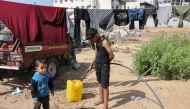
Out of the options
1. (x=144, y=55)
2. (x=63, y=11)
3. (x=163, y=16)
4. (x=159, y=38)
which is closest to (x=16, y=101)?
(x=63, y=11)

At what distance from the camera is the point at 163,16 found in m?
9.75

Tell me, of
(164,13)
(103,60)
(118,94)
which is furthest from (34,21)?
(164,13)


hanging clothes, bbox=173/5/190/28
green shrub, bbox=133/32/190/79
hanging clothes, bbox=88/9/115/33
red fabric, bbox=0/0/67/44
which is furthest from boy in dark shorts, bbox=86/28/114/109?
hanging clothes, bbox=173/5/190/28

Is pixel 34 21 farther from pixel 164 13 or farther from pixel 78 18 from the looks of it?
pixel 164 13

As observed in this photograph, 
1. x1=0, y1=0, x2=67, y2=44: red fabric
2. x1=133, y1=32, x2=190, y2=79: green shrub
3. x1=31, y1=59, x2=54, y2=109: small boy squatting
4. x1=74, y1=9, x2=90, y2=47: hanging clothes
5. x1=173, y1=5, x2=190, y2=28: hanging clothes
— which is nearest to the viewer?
x1=31, y1=59, x2=54, y2=109: small boy squatting

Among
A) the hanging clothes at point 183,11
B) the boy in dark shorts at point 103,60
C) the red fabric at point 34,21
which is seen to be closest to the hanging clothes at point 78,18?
the red fabric at point 34,21

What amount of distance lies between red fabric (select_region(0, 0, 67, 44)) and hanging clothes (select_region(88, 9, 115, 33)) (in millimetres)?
1509

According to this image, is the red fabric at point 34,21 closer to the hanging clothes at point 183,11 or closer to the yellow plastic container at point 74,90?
the yellow plastic container at point 74,90

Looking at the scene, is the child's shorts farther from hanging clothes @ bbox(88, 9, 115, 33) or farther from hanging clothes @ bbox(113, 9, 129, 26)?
hanging clothes @ bbox(113, 9, 129, 26)

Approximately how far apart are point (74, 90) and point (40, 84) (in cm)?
157

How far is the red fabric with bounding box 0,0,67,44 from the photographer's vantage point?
552 centimetres

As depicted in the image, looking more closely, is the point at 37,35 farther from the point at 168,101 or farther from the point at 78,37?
the point at 168,101

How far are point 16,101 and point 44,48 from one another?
1.90 meters

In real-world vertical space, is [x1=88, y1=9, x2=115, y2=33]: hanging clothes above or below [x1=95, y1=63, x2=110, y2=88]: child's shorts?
above
